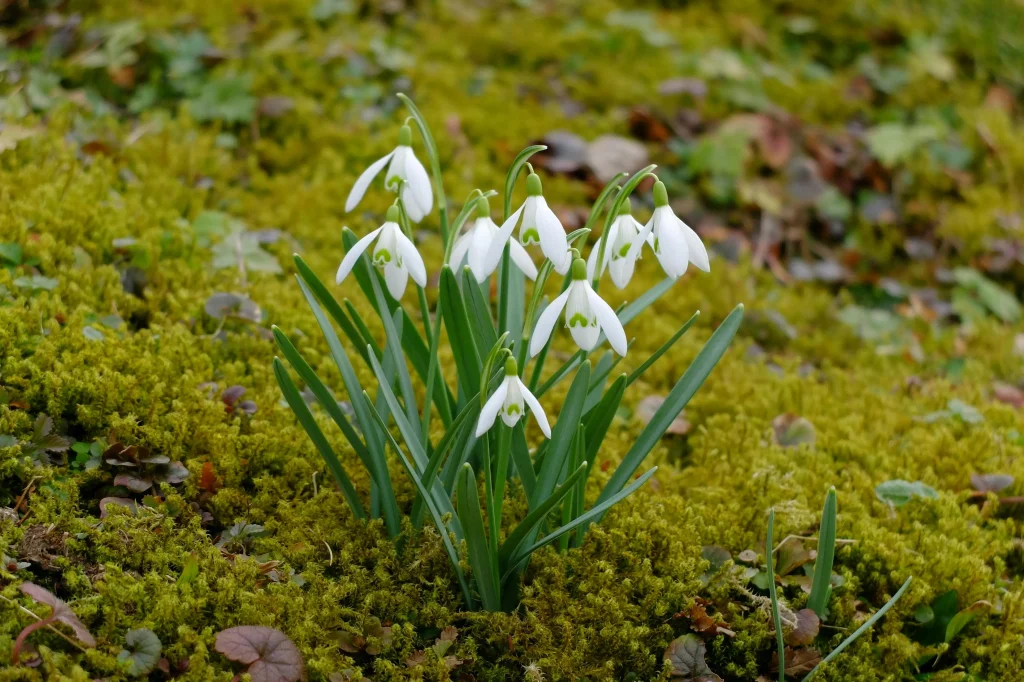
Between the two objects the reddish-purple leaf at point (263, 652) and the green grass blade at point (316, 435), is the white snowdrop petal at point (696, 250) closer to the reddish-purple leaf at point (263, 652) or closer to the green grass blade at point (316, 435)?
the green grass blade at point (316, 435)

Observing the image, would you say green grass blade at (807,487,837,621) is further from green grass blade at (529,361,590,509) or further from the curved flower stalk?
the curved flower stalk

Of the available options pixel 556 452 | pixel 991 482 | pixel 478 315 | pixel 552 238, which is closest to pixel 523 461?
pixel 556 452

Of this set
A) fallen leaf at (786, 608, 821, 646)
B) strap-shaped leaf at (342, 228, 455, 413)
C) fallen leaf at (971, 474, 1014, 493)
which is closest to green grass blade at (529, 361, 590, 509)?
strap-shaped leaf at (342, 228, 455, 413)

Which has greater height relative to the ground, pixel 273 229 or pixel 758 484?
pixel 273 229

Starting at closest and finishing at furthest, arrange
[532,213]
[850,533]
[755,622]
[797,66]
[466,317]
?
[532,213] < [466,317] < [755,622] < [850,533] < [797,66]

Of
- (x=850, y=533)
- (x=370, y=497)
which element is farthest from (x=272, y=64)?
(x=850, y=533)

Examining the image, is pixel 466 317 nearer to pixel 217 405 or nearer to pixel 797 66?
pixel 217 405

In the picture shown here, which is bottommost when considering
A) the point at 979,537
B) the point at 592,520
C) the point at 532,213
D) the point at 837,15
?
the point at 979,537
